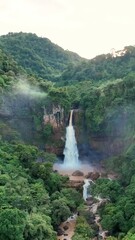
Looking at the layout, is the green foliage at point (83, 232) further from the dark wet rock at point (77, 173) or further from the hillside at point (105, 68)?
the hillside at point (105, 68)

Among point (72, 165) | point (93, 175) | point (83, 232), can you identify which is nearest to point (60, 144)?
point (72, 165)

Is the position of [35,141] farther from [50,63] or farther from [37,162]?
[50,63]

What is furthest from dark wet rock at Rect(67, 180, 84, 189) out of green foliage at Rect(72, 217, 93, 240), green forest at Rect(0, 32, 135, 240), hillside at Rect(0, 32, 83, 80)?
hillside at Rect(0, 32, 83, 80)

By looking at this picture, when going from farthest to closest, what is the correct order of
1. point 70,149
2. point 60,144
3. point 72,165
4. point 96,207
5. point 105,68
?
point 105,68, point 70,149, point 60,144, point 72,165, point 96,207

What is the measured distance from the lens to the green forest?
25484 mm

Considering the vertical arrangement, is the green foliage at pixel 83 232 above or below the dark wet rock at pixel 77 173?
below

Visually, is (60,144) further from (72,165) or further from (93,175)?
(93,175)

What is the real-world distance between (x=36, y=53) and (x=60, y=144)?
103ft

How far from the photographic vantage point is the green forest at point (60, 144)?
25.5 metres

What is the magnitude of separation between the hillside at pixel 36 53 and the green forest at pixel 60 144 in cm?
190

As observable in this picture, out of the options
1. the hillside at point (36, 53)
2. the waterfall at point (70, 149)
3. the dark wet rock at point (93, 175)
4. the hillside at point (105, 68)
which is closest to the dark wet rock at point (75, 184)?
the dark wet rock at point (93, 175)

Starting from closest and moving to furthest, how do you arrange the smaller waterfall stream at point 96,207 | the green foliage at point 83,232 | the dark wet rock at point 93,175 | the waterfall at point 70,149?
the green foliage at point 83,232 < the smaller waterfall stream at point 96,207 < the dark wet rock at point 93,175 < the waterfall at point 70,149

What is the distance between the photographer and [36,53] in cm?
7056

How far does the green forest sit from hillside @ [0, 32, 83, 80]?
6.22 feet
